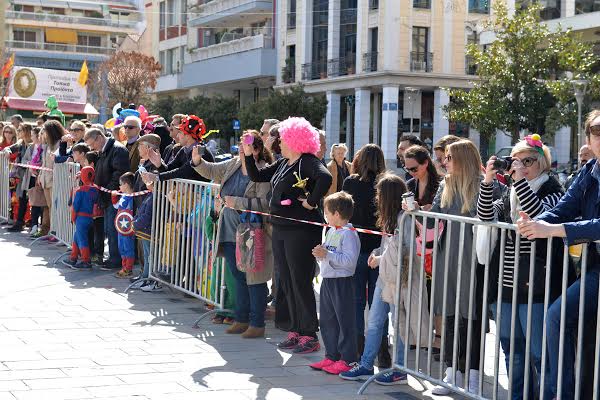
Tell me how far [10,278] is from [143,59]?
49050 mm

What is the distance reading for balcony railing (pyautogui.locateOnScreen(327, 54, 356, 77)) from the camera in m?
47.3

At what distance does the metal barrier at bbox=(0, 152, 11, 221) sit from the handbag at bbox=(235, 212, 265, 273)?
32.9 ft

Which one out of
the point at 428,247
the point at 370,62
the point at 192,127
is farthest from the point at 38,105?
the point at 428,247

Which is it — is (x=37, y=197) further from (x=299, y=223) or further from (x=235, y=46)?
(x=235, y=46)

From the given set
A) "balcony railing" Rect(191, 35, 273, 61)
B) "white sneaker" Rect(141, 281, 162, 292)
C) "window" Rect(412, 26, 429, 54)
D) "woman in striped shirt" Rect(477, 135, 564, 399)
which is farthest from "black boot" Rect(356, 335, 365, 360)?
"balcony railing" Rect(191, 35, 273, 61)

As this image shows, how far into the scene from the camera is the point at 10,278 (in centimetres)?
1153

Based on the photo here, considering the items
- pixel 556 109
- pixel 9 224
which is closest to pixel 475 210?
pixel 9 224

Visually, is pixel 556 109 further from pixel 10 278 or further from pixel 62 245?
pixel 10 278

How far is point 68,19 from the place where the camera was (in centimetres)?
8525

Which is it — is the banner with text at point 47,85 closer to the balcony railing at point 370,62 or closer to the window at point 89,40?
the balcony railing at point 370,62

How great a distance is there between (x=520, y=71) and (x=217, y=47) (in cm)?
2778

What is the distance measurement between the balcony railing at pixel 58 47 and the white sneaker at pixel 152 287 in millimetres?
73900

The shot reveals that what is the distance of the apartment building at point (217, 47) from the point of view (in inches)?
2116

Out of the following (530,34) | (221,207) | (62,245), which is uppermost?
(530,34)
